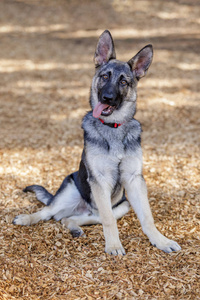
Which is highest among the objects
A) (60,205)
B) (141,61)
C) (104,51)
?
(104,51)

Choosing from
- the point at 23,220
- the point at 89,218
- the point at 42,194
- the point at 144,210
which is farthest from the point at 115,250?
the point at 42,194

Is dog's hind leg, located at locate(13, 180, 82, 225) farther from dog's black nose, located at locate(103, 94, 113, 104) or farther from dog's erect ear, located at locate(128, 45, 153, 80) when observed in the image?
dog's erect ear, located at locate(128, 45, 153, 80)

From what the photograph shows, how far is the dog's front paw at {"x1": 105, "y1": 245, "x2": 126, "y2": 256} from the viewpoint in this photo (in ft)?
12.9

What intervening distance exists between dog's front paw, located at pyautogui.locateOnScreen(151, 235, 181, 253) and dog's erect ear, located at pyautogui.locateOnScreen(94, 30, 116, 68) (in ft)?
7.19

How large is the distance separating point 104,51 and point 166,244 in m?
2.37

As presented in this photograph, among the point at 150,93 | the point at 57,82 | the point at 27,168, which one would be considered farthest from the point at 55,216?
the point at 57,82

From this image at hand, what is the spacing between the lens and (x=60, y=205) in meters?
4.62

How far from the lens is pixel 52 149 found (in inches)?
276

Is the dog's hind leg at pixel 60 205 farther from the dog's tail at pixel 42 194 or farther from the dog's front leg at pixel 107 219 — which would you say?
the dog's front leg at pixel 107 219

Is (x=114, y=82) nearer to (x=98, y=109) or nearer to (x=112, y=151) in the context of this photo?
(x=98, y=109)

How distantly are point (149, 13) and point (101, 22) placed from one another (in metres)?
2.63

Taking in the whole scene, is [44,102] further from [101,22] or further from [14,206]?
[101,22]

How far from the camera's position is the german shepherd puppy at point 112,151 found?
4.02 m

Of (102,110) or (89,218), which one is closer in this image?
(102,110)
